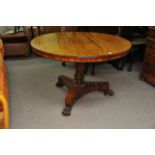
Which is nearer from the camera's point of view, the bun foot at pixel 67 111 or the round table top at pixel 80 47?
the round table top at pixel 80 47

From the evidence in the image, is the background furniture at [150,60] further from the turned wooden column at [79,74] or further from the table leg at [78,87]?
the turned wooden column at [79,74]

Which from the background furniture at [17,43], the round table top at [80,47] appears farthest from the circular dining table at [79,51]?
the background furniture at [17,43]

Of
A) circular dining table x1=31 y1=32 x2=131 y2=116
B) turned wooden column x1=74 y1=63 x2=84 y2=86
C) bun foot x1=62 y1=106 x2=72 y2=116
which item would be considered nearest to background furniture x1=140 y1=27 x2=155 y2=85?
circular dining table x1=31 y1=32 x2=131 y2=116

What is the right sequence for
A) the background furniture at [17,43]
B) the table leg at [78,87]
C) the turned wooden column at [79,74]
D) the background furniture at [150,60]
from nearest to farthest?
the table leg at [78,87] < the turned wooden column at [79,74] < the background furniture at [150,60] < the background furniture at [17,43]

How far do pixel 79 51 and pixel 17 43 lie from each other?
186 centimetres

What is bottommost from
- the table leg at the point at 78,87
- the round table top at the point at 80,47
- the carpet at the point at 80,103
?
the carpet at the point at 80,103

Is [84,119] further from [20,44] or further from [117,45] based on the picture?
[20,44]

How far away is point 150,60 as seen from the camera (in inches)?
90.7

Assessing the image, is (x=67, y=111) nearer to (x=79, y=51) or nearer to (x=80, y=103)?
(x=80, y=103)

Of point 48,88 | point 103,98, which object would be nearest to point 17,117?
point 48,88

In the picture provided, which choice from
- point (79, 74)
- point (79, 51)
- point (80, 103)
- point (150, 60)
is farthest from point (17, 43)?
point (150, 60)

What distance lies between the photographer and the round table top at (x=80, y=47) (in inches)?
58.8

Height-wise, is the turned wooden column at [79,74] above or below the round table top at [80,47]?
below

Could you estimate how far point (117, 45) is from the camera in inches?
69.2
